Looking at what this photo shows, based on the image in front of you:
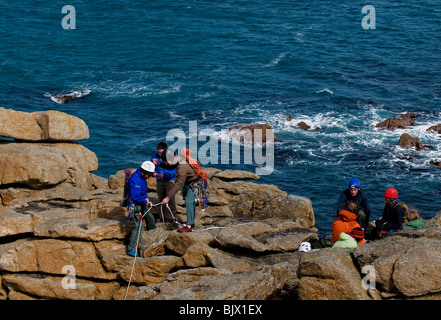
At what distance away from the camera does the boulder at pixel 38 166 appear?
25672 mm

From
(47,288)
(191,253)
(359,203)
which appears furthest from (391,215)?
(47,288)

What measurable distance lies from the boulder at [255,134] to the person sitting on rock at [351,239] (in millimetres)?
39180

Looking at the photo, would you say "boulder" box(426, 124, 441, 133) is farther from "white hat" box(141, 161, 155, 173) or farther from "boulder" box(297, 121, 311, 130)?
"white hat" box(141, 161, 155, 173)

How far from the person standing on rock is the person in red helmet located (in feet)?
23.2

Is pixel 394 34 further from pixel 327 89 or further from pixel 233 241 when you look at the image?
pixel 233 241

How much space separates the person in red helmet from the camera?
20.3 meters

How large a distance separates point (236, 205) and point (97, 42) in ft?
219

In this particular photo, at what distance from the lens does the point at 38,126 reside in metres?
29.7

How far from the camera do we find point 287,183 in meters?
49.9

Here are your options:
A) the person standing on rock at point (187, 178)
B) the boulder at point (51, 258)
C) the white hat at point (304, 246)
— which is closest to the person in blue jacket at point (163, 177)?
the person standing on rock at point (187, 178)

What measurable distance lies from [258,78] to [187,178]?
2162 inches

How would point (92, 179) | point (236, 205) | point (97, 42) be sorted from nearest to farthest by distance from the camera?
1. point (236, 205)
2. point (92, 179)
3. point (97, 42)

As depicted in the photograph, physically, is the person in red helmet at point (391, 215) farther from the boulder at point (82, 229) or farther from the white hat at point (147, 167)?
the boulder at point (82, 229)
